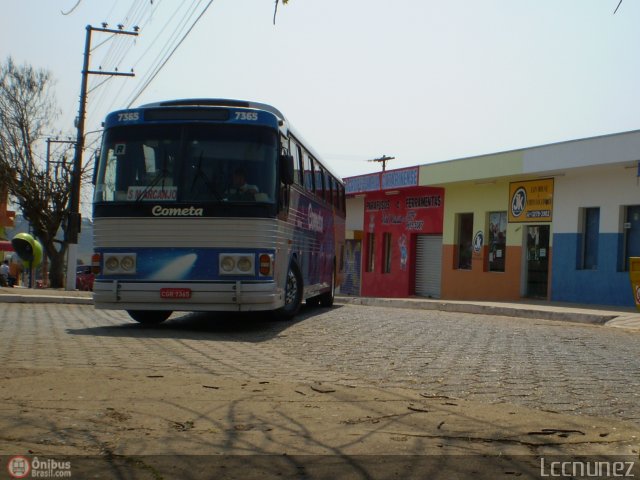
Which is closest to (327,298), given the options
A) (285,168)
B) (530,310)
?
(530,310)

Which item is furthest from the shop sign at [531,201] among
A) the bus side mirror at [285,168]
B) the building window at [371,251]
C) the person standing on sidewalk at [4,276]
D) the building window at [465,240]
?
Answer: the person standing on sidewalk at [4,276]

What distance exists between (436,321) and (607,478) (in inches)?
393

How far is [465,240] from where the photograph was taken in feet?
92.5

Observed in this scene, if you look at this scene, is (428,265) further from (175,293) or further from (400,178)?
(175,293)

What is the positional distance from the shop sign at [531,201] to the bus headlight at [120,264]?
50.8 feet

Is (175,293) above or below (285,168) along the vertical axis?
below

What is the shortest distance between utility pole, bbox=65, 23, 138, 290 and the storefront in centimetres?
1092

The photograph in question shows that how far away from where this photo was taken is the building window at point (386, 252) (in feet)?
110

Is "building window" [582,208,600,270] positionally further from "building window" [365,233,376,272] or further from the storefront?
"building window" [365,233,376,272]

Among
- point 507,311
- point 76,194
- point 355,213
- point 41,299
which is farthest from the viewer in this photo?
point 355,213

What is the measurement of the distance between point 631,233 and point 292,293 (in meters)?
11.6

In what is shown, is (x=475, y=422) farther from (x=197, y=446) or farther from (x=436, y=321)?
(x=436, y=321)

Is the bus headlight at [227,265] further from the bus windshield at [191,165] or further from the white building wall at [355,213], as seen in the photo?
the white building wall at [355,213]

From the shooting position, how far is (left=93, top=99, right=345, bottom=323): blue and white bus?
A: 35.8 feet
